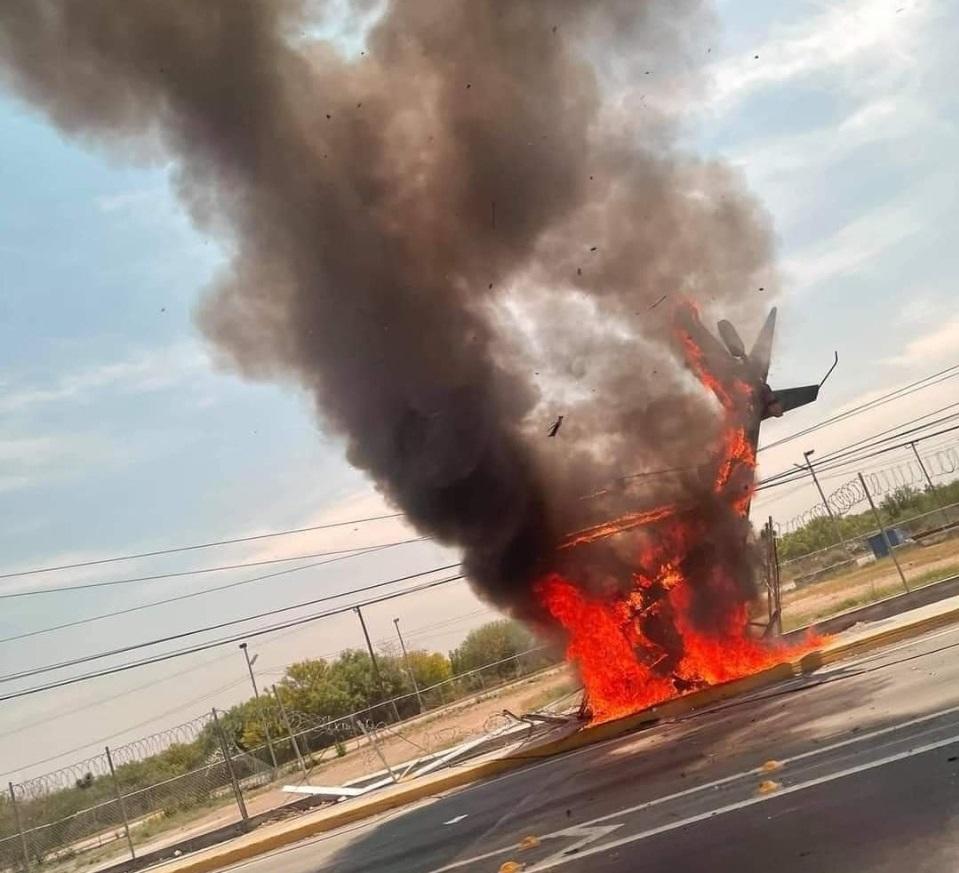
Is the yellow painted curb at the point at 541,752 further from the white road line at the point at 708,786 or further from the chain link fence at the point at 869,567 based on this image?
the chain link fence at the point at 869,567

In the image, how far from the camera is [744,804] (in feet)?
19.8

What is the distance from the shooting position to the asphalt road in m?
4.89

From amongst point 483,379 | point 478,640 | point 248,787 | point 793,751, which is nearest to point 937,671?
→ point 793,751

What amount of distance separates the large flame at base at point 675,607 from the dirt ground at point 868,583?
5666 millimetres

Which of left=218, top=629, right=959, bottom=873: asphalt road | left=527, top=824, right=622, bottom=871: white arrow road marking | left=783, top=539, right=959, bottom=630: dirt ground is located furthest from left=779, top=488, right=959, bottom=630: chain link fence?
left=527, top=824, right=622, bottom=871: white arrow road marking

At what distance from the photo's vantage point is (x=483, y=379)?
50.0 ft

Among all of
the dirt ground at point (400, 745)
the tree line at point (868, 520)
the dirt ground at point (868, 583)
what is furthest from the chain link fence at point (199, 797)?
the tree line at point (868, 520)

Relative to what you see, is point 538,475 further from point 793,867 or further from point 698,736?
point 793,867

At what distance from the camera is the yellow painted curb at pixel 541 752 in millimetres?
11773

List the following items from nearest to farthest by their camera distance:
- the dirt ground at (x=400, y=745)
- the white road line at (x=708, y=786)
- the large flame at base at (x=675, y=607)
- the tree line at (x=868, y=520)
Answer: the white road line at (x=708, y=786)
the large flame at base at (x=675, y=607)
the dirt ground at (x=400, y=745)
the tree line at (x=868, y=520)

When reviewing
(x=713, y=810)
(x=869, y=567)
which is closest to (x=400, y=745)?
(x=869, y=567)

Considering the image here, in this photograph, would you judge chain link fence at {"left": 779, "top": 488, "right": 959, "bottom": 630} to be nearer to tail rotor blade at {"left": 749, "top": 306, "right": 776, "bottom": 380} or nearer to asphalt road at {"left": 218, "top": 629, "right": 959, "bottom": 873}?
tail rotor blade at {"left": 749, "top": 306, "right": 776, "bottom": 380}

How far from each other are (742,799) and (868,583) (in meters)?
18.7

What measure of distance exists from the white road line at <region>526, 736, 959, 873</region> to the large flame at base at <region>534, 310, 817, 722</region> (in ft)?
22.0
